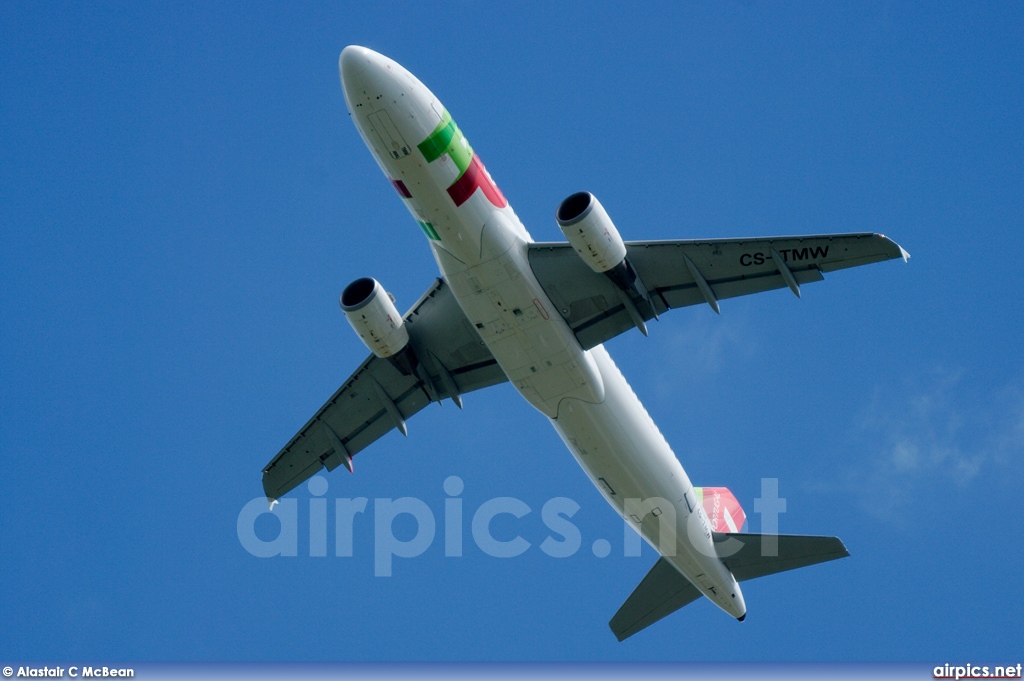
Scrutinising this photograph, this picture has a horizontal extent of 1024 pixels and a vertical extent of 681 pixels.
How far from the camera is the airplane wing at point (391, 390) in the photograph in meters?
34.8

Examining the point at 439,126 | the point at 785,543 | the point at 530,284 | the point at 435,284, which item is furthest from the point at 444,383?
the point at 785,543

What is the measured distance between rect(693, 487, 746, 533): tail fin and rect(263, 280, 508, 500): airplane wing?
7.67 metres

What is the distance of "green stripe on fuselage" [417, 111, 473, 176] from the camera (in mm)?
29484

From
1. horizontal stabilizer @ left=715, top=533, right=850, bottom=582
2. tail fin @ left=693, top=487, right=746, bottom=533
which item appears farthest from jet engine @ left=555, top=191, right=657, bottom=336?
horizontal stabilizer @ left=715, top=533, right=850, bottom=582

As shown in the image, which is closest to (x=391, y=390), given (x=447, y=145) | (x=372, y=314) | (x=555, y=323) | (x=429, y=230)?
(x=372, y=314)

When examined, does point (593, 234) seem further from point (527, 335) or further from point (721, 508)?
point (721, 508)

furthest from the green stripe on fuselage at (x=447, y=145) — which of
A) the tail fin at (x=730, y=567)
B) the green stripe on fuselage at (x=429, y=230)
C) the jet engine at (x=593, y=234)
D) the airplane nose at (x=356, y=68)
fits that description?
the tail fin at (x=730, y=567)

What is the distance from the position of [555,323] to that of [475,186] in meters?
4.44

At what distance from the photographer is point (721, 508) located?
38062mm

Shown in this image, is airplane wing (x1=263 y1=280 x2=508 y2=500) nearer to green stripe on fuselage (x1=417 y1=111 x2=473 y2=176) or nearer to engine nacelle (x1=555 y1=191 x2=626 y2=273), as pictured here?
green stripe on fuselage (x1=417 y1=111 x2=473 y2=176)

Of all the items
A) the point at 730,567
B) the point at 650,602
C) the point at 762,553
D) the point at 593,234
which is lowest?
the point at 650,602

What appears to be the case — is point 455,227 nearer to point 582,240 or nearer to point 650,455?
point 582,240

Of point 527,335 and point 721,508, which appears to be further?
point 721,508

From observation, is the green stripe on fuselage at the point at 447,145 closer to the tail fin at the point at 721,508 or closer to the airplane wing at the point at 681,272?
the airplane wing at the point at 681,272
